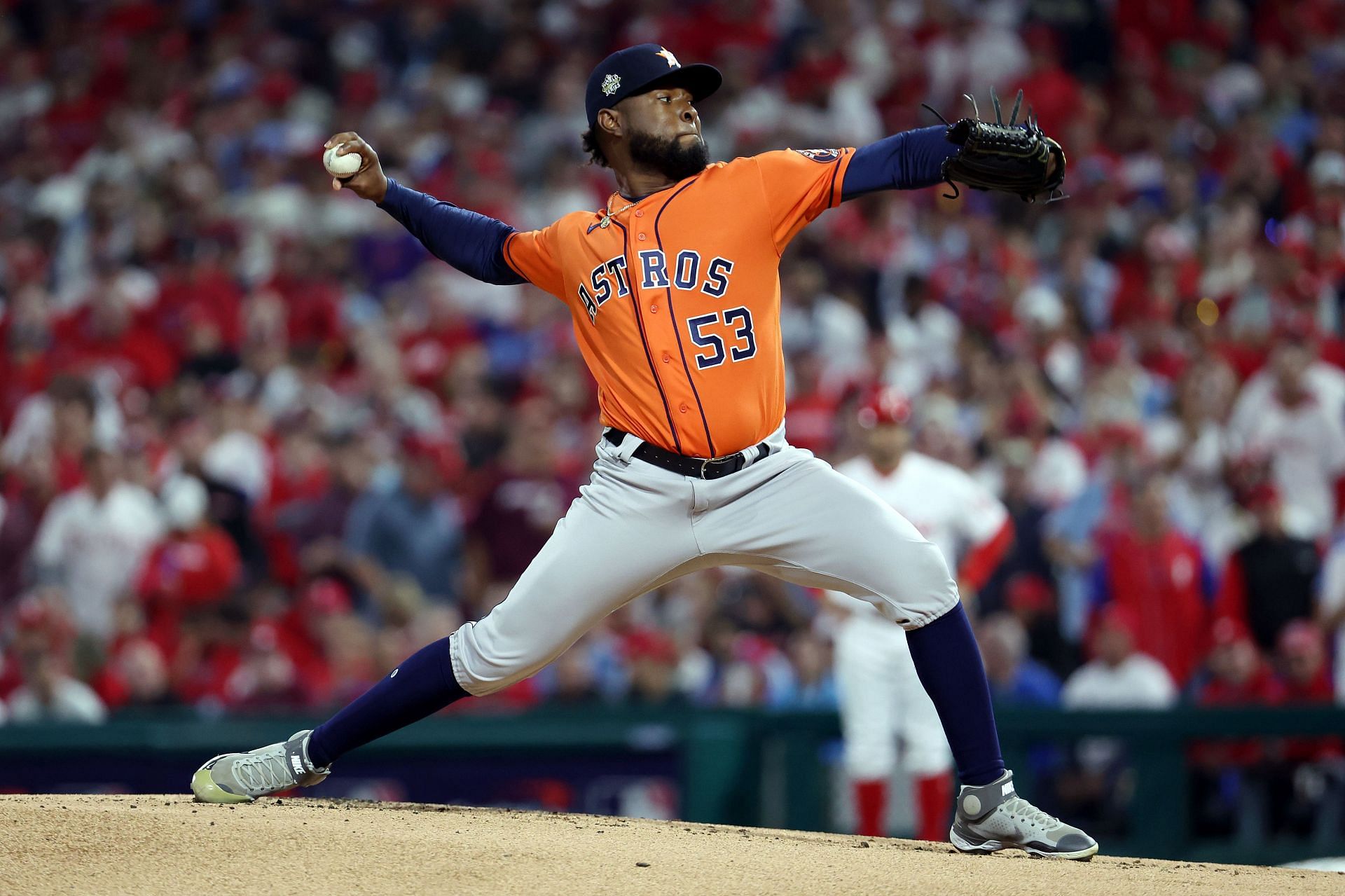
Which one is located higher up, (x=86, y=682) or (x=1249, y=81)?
(x=1249, y=81)

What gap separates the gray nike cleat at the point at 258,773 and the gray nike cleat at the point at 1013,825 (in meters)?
1.55

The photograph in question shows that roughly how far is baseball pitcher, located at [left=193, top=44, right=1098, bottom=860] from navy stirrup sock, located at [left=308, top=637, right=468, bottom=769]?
2cm

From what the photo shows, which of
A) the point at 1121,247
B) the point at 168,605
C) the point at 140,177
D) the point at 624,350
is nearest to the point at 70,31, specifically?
the point at 140,177

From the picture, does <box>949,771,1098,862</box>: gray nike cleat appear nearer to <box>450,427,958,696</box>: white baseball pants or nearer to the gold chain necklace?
<box>450,427,958,696</box>: white baseball pants

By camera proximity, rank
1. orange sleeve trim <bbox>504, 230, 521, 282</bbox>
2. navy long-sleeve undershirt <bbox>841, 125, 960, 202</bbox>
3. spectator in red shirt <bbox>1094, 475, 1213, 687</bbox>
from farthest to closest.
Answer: spectator in red shirt <bbox>1094, 475, 1213, 687</bbox> → orange sleeve trim <bbox>504, 230, 521, 282</bbox> → navy long-sleeve undershirt <bbox>841, 125, 960, 202</bbox>

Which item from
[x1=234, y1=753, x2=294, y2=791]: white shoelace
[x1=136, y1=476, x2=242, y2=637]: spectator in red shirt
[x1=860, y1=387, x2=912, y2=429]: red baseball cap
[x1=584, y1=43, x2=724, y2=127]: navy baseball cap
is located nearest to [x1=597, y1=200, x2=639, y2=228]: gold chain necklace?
[x1=584, y1=43, x2=724, y2=127]: navy baseball cap

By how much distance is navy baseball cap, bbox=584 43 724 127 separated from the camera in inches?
155

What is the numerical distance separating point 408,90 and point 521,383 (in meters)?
3.41

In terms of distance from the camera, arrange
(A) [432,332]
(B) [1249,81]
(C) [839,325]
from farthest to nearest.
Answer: (B) [1249,81] → (A) [432,332] → (C) [839,325]

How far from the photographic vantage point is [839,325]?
905cm

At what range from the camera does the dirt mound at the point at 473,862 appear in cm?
353

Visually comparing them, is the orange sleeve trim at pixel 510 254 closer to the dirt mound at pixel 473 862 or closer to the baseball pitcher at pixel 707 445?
the baseball pitcher at pixel 707 445

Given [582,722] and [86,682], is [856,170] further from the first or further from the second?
[86,682]

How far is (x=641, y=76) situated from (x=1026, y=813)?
1.91 meters
